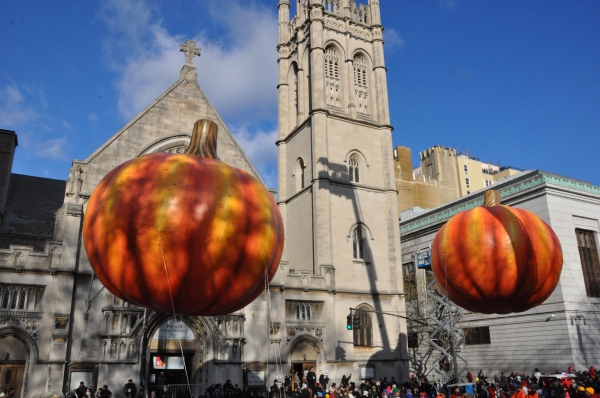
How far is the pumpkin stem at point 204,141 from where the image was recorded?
289 inches

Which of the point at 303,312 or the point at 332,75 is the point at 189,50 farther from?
the point at 303,312

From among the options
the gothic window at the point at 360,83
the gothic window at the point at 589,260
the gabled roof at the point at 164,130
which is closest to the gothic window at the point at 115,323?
the gabled roof at the point at 164,130

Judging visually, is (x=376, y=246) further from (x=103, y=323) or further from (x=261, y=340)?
(x=103, y=323)

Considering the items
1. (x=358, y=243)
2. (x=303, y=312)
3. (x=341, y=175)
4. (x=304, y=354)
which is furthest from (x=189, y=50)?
(x=304, y=354)

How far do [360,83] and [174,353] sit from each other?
21496 millimetres

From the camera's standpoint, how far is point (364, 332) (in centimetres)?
2805

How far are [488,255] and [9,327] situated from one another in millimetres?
18291

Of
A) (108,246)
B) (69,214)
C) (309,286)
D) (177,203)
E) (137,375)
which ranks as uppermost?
(69,214)

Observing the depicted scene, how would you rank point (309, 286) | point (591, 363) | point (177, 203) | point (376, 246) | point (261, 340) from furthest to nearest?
point (376, 246), point (591, 363), point (309, 286), point (261, 340), point (177, 203)

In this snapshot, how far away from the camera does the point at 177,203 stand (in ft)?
18.7

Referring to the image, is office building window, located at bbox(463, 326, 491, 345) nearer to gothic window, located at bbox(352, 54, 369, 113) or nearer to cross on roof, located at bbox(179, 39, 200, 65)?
gothic window, located at bbox(352, 54, 369, 113)

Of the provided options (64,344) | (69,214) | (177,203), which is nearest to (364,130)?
(69,214)

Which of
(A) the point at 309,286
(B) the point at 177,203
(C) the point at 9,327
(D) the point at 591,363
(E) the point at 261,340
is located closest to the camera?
(B) the point at 177,203

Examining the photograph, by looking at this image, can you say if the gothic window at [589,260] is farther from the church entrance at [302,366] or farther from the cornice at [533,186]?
the church entrance at [302,366]
